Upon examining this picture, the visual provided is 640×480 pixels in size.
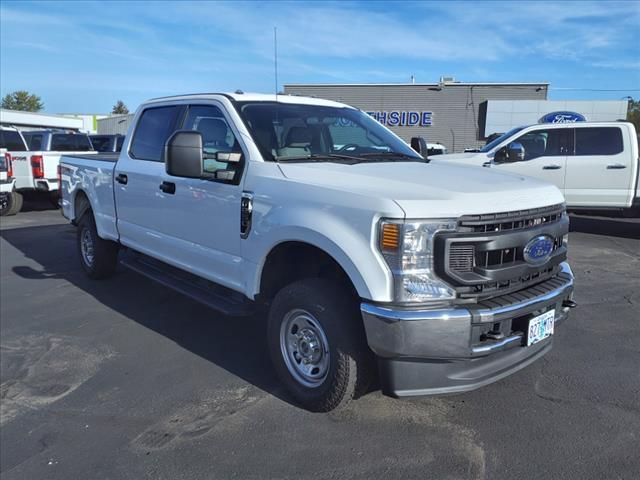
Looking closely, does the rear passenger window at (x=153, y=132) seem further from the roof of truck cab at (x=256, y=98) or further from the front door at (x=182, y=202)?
the roof of truck cab at (x=256, y=98)

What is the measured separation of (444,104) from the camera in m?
31.2

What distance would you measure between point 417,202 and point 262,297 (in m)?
1.45

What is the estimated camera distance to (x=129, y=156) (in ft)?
17.5

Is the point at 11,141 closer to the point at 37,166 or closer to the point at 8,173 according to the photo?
the point at 37,166

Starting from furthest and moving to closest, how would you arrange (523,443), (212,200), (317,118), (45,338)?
(45,338)
(317,118)
(212,200)
(523,443)

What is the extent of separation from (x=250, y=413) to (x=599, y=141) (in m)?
8.80

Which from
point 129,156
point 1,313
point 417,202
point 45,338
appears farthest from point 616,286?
point 1,313

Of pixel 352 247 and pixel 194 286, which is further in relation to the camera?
pixel 194 286

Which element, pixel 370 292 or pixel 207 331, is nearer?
pixel 370 292

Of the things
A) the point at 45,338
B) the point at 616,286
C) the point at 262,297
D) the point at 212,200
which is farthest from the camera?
the point at 616,286

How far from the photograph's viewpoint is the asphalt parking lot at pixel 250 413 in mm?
2850

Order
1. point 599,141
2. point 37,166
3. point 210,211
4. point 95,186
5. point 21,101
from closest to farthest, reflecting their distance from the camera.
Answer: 1. point 210,211
2. point 95,186
3. point 599,141
4. point 37,166
5. point 21,101

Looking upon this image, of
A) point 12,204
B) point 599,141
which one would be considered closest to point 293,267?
point 599,141

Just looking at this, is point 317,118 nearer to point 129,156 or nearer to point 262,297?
point 262,297
